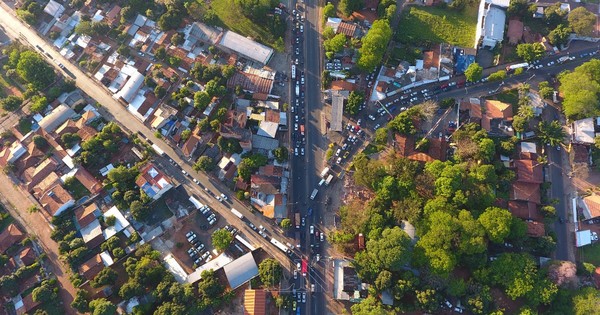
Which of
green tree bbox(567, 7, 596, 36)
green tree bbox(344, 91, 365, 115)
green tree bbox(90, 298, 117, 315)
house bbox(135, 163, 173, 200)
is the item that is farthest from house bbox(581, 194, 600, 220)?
green tree bbox(90, 298, 117, 315)

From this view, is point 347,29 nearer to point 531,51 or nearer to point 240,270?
point 531,51

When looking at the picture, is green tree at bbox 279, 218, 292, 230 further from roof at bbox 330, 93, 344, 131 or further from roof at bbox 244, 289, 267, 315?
roof at bbox 330, 93, 344, 131

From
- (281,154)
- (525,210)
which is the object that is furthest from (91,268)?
(525,210)

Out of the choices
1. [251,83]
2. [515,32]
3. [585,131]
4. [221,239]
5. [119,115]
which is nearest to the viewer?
[221,239]

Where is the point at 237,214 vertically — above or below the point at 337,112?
below


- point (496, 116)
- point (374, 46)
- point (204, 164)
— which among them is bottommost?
point (204, 164)

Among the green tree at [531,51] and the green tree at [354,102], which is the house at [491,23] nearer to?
the green tree at [531,51]
